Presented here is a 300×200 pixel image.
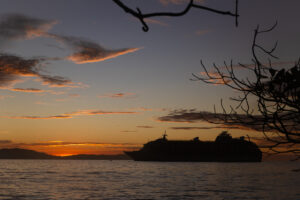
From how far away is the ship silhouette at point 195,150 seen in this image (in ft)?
460

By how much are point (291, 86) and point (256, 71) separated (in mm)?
282

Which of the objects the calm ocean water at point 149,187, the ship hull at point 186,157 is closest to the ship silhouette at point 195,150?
the ship hull at point 186,157

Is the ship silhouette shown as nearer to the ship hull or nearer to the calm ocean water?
the ship hull

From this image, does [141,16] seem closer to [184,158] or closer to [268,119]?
[268,119]

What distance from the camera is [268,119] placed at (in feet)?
8.63

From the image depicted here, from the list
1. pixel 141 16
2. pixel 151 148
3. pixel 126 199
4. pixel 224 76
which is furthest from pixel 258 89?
pixel 151 148

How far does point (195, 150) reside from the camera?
142750 millimetres

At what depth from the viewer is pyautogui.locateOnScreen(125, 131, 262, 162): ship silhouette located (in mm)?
140250

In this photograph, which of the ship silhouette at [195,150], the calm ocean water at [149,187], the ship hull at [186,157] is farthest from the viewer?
the ship hull at [186,157]

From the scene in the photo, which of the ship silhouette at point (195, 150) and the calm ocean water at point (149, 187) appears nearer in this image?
the calm ocean water at point (149, 187)

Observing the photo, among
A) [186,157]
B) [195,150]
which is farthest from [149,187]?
[186,157]

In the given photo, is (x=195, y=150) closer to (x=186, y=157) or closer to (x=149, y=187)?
(x=186, y=157)

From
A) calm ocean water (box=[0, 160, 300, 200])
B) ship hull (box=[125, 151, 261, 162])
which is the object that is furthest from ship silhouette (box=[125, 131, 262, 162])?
calm ocean water (box=[0, 160, 300, 200])

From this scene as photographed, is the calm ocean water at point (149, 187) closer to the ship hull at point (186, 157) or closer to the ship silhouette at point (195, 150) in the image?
the ship silhouette at point (195, 150)
